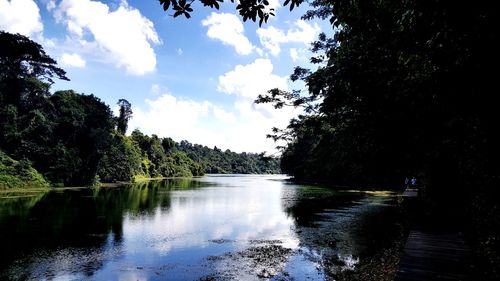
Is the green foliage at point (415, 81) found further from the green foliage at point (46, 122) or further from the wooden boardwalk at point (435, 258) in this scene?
the green foliage at point (46, 122)

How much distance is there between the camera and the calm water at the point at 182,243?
49.6 feet

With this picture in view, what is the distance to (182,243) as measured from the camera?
2083cm

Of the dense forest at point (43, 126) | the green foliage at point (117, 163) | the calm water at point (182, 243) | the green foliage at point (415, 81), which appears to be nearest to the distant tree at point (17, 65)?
the dense forest at point (43, 126)

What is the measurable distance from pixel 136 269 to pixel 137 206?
78.1 ft

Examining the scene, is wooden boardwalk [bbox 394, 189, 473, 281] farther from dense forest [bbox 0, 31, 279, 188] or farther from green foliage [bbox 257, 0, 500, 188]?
dense forest [bbox 0, 31, 279, 188]

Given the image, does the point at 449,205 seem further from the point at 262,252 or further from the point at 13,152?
the point at 13,152

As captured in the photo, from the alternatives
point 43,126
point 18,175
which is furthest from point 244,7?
point 43,126

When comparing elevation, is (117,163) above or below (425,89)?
above

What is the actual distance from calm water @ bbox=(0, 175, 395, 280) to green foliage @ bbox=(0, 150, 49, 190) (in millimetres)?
20939

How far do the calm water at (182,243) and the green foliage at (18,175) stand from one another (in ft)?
68.7

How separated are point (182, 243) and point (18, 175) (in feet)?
152

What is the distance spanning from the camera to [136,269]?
15.5 m

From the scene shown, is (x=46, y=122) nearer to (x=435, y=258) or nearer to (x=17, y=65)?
(x=17, y=65)

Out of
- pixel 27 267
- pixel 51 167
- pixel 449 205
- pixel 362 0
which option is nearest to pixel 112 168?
pixel 51 167
